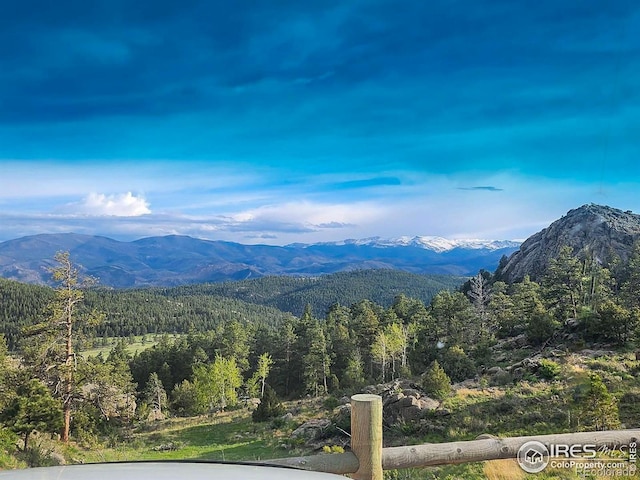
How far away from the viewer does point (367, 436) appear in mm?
4074

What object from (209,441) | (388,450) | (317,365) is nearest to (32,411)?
(209,441)

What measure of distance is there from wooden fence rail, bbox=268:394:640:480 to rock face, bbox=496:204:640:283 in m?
83.2

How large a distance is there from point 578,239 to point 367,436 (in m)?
101

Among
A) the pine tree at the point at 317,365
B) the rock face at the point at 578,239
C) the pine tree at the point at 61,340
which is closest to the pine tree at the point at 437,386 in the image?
the pine tree at the point at 61,340

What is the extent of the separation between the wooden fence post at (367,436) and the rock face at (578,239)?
85.2 m

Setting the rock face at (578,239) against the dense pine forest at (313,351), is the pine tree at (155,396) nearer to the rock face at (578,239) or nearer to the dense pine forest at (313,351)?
the dense pine forest at (313,351)

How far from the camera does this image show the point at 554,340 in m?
30.0

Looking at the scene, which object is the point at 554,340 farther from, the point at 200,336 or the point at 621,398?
the point at 200,336

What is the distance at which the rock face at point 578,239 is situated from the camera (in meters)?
83.6

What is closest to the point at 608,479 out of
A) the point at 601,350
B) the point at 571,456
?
the point at 571,456

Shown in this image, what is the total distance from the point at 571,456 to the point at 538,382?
17.6 meters

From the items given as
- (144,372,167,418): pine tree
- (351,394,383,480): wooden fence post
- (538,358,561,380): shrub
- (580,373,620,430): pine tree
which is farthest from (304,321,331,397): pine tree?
(351,394,383,480): wooden fence post

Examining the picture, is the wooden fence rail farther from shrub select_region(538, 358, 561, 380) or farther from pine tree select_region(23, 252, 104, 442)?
pine tree select_region(23, 252, 104, 442)

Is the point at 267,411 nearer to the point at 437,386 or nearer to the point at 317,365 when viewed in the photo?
the point at 437,386
